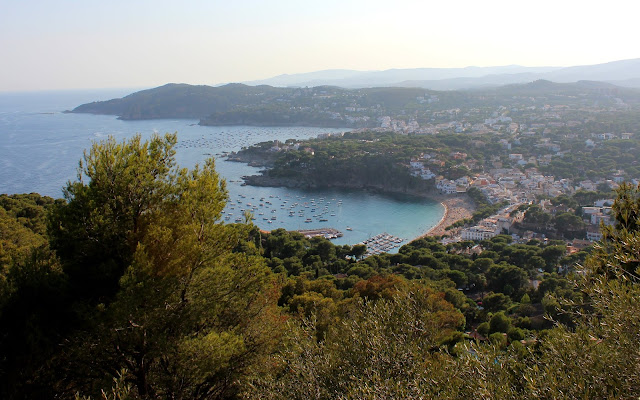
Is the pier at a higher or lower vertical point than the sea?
lower

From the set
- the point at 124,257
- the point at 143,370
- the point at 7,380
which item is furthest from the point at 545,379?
the point at 7,380

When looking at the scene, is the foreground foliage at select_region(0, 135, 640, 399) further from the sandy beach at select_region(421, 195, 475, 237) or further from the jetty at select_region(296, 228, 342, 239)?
the sandy beach at select_region(421, 195, 475, 237)

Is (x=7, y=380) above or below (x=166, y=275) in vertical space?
below

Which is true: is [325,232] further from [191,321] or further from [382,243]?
[191,321]

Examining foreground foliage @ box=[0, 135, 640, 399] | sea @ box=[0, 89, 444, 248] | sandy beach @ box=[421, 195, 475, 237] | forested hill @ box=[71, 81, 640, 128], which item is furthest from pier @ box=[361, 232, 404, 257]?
forested hill @ box=[71, 81, 640, 128]

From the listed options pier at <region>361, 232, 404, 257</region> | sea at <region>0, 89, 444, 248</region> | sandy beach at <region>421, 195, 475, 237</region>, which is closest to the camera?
pier at <region>361, 232, 404, 257</region>

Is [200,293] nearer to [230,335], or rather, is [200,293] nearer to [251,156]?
[230,335]

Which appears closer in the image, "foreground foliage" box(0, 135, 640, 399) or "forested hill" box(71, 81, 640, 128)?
"foreground foliage" box(0, 135, 640, 399)

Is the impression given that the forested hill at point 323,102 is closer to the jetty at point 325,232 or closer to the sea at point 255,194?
the sea at point 255,194
